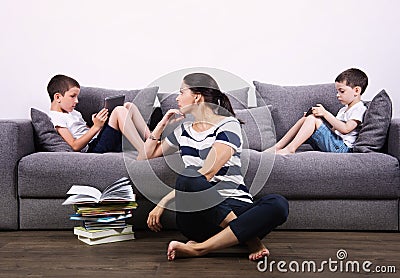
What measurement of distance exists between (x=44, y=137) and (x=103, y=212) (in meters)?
0.76

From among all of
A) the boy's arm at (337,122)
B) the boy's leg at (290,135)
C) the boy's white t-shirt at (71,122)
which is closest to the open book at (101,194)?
the boy's white t-shirt at (71,122)

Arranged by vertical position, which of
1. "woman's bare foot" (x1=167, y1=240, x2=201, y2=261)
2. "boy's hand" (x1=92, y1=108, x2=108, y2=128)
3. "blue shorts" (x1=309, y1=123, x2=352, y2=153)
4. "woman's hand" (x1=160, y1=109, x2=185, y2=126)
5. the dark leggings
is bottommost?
"woman's bare foot" (x1=167, y1=240, x2=201, y2=261)

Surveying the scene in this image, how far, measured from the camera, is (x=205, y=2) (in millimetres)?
4184

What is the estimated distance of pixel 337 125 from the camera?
3.49 m

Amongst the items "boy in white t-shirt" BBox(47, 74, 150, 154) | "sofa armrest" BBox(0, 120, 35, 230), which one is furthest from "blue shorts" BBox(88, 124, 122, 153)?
"sofa armrest" BBox(0, 120, 35, 230)

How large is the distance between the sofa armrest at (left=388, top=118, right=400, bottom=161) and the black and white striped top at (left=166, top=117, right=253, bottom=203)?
1.02 meters

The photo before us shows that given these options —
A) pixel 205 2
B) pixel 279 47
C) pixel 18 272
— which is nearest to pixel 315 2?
pixel 279 47

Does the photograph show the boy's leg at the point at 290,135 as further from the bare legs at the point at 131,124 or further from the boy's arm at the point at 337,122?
the bare legs at the point at 131,124

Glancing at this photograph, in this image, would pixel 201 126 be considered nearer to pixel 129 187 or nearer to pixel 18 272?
pixel 129 187

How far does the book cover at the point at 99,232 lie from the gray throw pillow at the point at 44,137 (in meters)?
0.65

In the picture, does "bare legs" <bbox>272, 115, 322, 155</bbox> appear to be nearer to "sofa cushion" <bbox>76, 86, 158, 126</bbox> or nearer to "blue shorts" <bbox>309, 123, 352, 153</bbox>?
"blue shorts" <bbox>309, 123, 352, 153</bbox>

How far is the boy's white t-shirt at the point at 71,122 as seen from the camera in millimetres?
3509

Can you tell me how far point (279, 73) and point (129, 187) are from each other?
5.74 ft

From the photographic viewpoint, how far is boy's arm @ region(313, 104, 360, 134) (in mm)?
3469
